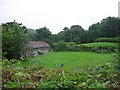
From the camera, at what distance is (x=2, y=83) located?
2609mm

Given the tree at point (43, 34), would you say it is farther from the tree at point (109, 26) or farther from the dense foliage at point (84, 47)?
the tree at point (109, 26)

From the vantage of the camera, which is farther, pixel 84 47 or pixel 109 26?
pixel 84 47

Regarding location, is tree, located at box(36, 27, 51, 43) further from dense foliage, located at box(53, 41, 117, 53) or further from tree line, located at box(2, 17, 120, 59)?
dense foliage, located at box(53, 41, 117, 53)

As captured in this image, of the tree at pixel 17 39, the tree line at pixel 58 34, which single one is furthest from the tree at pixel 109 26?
the tree at pixel 17 39

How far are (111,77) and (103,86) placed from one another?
45 centimetres

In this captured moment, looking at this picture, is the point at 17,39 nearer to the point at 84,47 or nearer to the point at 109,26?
the point at 109,26

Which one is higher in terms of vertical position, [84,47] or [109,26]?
[109,26]

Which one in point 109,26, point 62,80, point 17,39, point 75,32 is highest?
point 109,26

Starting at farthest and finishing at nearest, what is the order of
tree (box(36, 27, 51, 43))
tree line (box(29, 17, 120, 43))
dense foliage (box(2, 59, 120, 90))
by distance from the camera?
tree line (box(29, 17, 120, 43)) → tree (box(36, 27, 51, 43)) → dense foliage (box(2, 59, 120, 90))

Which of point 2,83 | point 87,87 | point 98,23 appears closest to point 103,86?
point 87,87

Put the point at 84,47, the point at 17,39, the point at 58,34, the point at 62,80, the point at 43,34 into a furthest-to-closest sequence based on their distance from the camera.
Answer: the point at 84,47 → the point at 58,34 → the point at 43,34 → the point at 17,39 → the point at 62,80

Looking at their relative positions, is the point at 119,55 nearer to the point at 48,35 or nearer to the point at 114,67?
the point at 114,67

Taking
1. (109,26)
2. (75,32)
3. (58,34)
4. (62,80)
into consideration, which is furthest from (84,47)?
(62,80)

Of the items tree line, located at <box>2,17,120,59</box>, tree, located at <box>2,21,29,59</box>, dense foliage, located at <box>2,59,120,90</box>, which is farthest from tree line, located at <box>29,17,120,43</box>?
dense foliage, located at <box>2,59,120,90</box>
